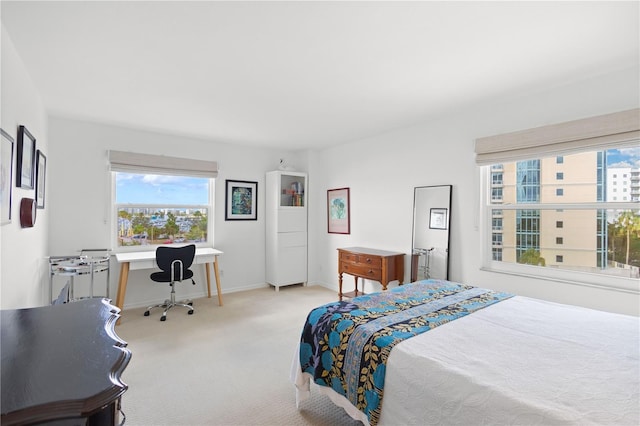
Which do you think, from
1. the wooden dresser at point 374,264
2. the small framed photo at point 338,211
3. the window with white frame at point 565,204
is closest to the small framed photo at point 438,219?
the window with white frame at point 565,204

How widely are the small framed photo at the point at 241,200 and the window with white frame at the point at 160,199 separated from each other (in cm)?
26

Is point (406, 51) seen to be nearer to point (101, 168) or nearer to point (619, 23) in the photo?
point (619, 23)

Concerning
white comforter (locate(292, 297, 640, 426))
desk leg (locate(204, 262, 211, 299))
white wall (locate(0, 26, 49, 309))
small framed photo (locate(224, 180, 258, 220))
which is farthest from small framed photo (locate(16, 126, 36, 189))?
small framed photo (locate(224, 180, 258, 220))

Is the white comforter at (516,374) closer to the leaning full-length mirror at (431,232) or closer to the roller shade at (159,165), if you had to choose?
the leaning full-length mirror at (431,232)

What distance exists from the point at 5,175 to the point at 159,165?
8.20 ft

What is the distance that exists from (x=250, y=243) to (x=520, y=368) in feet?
14.0

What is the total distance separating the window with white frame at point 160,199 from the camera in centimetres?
415

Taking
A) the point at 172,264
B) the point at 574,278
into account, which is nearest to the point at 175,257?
the point at 172,264

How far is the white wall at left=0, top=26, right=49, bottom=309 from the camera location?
189 cm

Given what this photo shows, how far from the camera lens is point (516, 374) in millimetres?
1354

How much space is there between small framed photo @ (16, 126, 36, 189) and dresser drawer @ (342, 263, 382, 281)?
3337 millimetres

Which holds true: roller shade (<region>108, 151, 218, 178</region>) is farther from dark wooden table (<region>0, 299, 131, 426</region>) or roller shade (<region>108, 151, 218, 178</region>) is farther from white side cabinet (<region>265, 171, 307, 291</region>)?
dark wooden table (<region>0, 299, 131, 426</region>)

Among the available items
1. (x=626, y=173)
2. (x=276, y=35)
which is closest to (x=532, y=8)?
(x=276, y=35)

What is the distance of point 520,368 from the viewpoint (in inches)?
55.2
